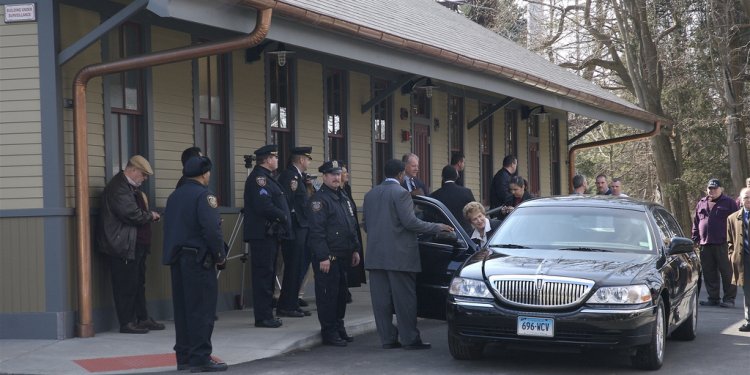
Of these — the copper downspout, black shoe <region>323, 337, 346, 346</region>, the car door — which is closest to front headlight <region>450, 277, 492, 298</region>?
the car door

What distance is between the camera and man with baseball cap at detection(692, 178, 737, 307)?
16.1 metres

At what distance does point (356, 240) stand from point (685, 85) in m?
24.5

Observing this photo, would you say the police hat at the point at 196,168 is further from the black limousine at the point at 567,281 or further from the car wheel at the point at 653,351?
the car wheel at the point at 653,351

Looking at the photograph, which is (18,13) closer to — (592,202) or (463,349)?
(463,349)

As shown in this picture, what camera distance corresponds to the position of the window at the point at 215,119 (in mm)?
13672

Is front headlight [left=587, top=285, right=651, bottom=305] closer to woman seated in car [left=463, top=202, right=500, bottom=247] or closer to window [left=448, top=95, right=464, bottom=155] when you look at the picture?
woman seated in car [left=463, top=202, right=500, bottom=247]

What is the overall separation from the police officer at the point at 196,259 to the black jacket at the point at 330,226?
1622 mm

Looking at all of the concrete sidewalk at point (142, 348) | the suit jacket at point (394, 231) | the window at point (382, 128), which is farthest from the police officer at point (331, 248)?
the window at point (382, 128)

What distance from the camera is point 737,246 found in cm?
1280

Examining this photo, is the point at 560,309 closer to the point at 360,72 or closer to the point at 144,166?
the point at 144,166

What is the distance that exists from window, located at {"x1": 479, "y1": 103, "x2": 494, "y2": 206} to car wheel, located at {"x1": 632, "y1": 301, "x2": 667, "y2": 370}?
1360 centimetres

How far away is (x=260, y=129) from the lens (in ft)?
48.0

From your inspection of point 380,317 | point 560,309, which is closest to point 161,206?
point 380,317

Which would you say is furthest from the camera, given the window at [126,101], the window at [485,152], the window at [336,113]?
the window at [485,152]
